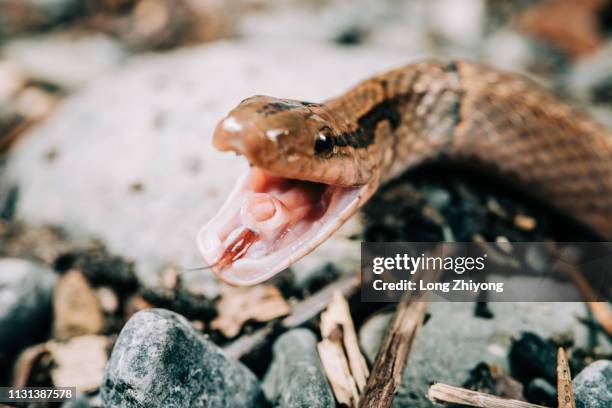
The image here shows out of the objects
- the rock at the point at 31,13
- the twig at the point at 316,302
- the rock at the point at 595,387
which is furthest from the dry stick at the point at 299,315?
the rock at the point at 31,13

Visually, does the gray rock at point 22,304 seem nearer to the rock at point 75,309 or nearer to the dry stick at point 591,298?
the rock at point 75,309

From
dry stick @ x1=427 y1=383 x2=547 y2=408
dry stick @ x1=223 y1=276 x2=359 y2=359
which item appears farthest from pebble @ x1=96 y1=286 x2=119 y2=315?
dry stick @ x1=427 y1=383 x2=547 y2=408

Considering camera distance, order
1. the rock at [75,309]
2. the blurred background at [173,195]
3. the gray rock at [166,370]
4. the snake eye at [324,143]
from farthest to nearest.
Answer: the rock at [75,309] → the blurred background at [173,195] → the snake eye at [324,143] → the gray rock at [166,370]

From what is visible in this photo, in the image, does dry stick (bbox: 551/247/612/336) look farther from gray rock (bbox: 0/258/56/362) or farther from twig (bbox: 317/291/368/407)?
gray rock (bbox: 0/258/56/362)

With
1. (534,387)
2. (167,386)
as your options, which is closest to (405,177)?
(534,387)

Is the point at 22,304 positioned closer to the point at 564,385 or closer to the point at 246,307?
the point at 246,307

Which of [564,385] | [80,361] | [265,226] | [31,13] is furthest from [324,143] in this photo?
[31,13]
